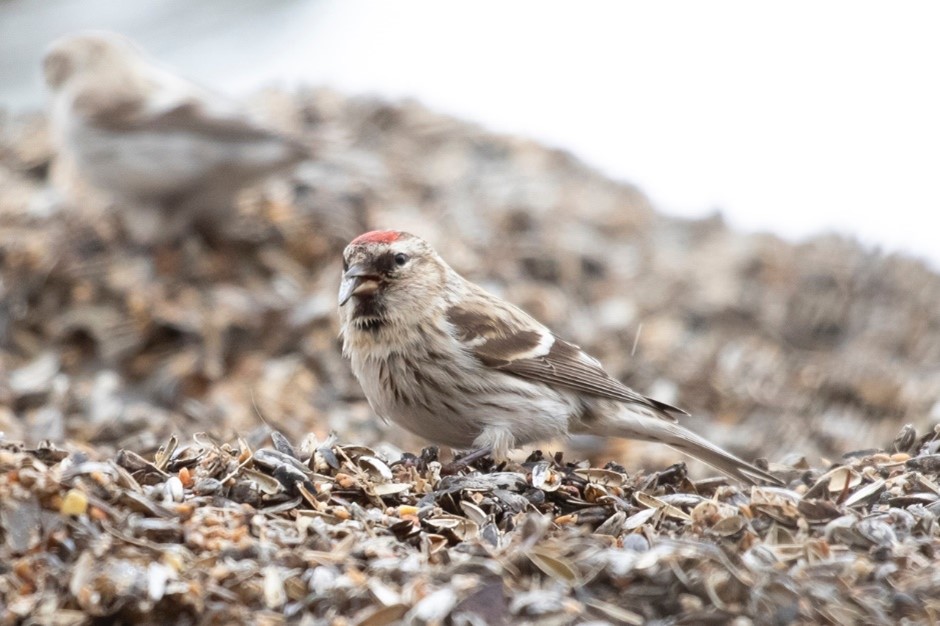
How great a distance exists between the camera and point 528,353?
169 inches

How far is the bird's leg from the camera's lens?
375cm

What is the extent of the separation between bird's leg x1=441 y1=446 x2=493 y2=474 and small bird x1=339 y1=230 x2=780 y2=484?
22 millimetres

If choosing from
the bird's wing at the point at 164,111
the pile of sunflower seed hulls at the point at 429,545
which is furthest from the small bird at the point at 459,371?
the bird's wing at the point at 164,111

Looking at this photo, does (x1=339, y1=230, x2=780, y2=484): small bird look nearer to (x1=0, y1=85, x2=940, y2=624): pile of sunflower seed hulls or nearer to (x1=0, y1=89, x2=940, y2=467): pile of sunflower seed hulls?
(x1=0, y1=85, x2=940, y2=624): pile of sunflower seed hulls

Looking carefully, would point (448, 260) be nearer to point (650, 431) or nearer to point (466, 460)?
point (650, 431)

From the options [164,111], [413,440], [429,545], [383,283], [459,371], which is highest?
[164,111]

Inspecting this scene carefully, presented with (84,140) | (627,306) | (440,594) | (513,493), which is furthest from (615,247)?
(440,594)

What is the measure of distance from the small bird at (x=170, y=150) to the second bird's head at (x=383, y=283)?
3095 millimetres

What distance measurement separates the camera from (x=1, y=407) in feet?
17.4

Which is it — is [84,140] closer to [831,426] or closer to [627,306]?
[627,306]

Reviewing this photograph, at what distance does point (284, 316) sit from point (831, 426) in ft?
10.1

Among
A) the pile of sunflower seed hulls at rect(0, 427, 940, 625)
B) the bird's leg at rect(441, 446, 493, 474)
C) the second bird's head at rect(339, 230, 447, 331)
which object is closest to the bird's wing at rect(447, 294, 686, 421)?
the second bird's head at rect(339, 230, 447, 331)

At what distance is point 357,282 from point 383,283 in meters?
0.13

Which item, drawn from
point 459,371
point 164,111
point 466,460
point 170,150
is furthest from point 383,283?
point 164,111
